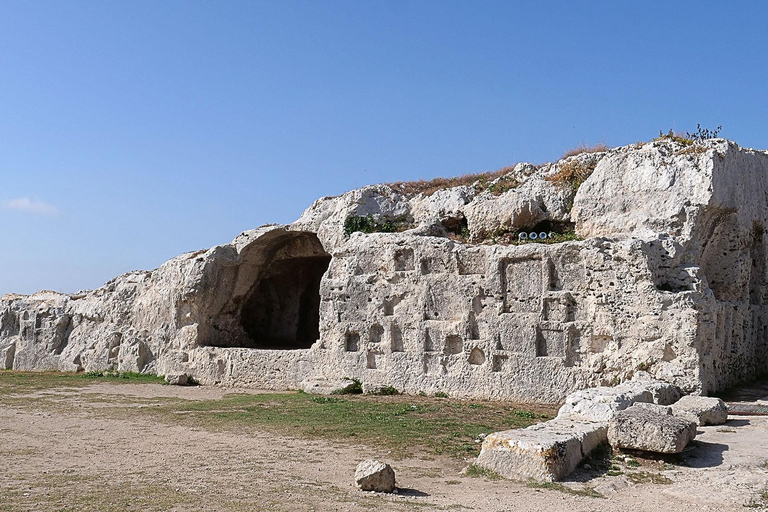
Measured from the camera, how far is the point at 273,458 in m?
8.72

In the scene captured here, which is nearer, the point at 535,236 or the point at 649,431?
the point at 649,431

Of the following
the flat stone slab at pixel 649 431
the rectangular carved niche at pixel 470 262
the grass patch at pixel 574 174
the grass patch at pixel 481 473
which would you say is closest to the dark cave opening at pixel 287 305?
the rectangular carved niche at pixel 470 262

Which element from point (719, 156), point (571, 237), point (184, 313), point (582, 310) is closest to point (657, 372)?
point (582, 310)

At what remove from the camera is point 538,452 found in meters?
7.48

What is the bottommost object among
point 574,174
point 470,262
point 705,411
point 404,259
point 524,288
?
point 705,411

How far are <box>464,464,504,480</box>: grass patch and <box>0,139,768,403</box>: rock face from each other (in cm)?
606

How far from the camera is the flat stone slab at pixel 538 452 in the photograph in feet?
24.4

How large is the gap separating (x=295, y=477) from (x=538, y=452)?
2633 millimetres

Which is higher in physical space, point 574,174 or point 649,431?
point 574,174

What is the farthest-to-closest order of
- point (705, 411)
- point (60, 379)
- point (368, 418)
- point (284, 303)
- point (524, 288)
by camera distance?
point (284, 303), point (60, 379), point (524, 288), point (368, 418), point (705, 411)

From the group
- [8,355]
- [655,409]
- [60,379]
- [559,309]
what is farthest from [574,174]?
[8,355]

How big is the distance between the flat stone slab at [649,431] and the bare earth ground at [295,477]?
23 centimetres

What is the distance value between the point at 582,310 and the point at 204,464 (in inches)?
328

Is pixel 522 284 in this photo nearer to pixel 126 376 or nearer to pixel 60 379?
pixel 126 376
